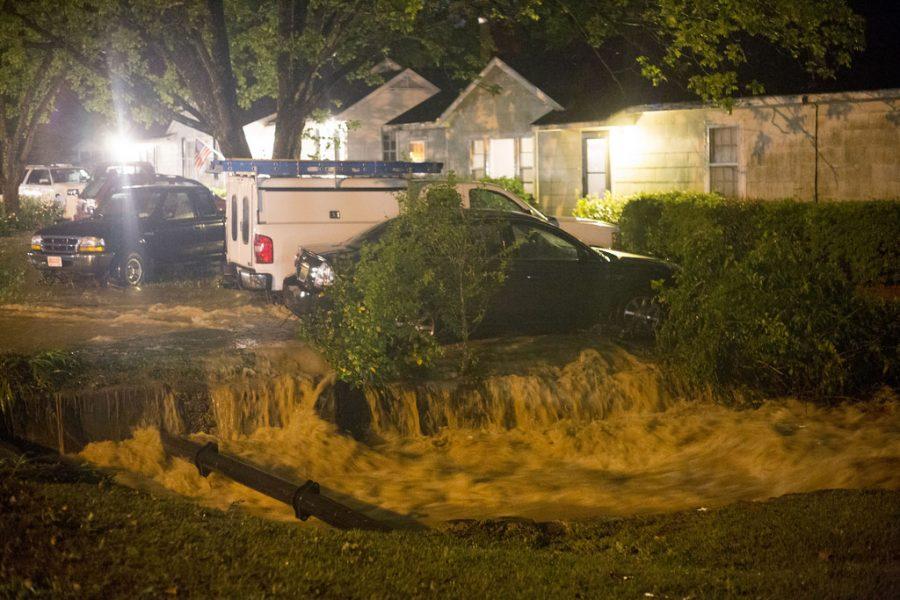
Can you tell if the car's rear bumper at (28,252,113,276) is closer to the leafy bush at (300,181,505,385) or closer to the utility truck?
the utility truck

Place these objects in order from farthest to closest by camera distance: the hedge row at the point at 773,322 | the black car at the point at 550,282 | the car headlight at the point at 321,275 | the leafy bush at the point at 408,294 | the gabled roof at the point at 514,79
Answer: the gabled roof at the point at 514,79
the black car at the point at 550,282
the car headlight at the point at 321,275
the leafy bush at the point at 408,294
the hedge row at the point at 773,322

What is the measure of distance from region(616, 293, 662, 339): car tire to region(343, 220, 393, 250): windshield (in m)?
3.04

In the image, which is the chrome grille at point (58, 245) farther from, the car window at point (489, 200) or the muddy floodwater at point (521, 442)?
the car window at point (489, 200)

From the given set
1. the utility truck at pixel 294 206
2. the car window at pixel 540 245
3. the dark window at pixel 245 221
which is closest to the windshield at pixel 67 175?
the utility truck at pixel 294 206

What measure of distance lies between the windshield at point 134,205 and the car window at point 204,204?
0.73 m

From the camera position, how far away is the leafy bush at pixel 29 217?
3040cm

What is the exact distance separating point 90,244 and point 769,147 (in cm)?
1270

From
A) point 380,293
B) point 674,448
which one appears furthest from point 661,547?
point 380,293

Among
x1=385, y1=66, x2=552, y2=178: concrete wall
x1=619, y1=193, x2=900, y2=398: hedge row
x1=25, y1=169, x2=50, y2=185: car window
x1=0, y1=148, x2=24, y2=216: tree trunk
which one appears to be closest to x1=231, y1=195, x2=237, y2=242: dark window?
x1=619, y1=193, x2=900, y2=398: hedge row

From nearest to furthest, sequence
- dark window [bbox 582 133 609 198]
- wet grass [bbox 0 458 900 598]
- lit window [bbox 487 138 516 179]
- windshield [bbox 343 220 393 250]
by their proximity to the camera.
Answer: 1. wet grass [bbox 0 458 900 598]
2. windshield [bbox 343 220 393 250]
3. dark window [bbox 582 133 609 198]
4. lit window [bbox 487 138 516 179]

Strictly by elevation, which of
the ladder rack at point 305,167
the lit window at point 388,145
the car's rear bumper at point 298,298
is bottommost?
the car's rear bumper at point 298,298

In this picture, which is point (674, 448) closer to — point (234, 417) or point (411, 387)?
point (411, 387)

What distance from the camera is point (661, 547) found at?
685 centimetres

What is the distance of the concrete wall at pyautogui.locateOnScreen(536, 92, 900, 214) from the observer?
19.7 m
